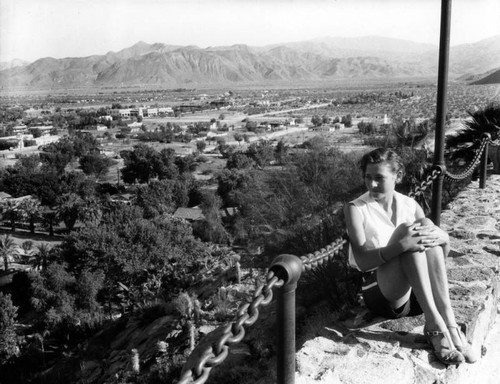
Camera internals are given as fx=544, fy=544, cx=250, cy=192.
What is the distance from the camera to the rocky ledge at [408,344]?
2502 millimetres

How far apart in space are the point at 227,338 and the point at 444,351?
1.42m

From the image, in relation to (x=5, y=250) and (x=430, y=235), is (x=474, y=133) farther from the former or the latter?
(x=5, y=250)

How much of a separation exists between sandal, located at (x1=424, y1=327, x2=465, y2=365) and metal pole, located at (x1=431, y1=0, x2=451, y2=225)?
64.5 inches

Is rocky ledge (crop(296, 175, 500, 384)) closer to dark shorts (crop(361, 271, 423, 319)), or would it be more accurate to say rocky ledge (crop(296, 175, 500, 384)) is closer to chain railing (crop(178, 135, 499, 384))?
dark shorts (crop(361, 271, 423, 319))

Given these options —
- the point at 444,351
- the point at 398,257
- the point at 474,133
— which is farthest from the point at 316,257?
the point at 474,133

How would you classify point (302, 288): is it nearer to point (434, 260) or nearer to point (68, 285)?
point (434, 260)

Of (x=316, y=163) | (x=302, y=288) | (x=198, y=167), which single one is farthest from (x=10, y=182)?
(x=302, y=288)

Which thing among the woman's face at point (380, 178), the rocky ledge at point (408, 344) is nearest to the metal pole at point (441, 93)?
the rocky ledge at point (408, 344)

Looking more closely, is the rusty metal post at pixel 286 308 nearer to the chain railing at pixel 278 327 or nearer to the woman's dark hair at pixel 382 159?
the chain railing at pixel 278 327

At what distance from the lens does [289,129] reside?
62.9 metres

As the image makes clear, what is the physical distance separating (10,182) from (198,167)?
13.4m

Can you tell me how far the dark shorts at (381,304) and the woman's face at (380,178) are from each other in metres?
0.43

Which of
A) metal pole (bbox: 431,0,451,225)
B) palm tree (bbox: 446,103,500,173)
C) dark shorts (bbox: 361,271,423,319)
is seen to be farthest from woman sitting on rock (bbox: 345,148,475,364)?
palm tree (bbox: 446,103,500,173)

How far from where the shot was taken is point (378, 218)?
282 cm
